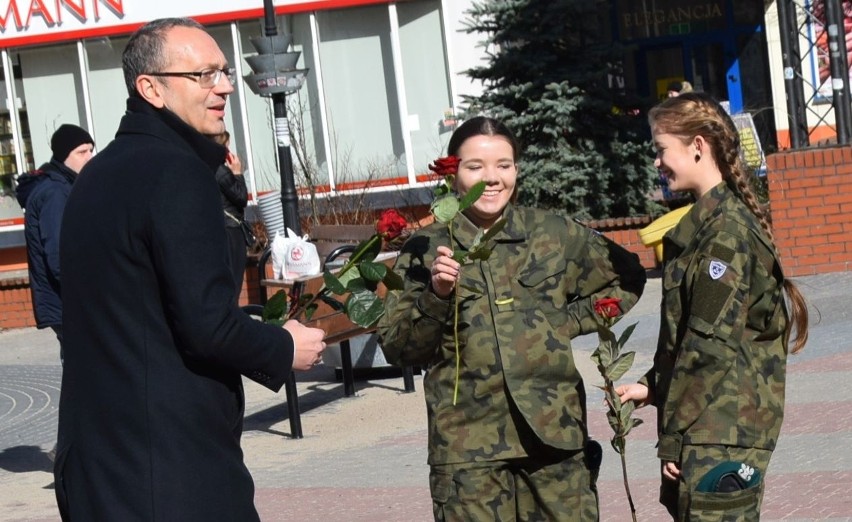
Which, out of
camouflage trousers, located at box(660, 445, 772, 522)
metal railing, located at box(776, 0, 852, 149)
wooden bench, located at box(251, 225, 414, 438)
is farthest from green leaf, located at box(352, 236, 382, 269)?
metal railing, located at box(776, 0, 852, 149)

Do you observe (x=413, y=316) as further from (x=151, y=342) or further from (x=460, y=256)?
(x=151, y=342)

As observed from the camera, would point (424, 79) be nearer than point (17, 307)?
No

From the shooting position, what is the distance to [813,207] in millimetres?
12805

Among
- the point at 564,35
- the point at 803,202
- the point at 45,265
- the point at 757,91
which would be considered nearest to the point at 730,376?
the point at 45,265

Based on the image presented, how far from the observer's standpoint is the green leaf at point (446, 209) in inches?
153

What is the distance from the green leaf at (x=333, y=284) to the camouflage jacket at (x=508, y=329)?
445mm

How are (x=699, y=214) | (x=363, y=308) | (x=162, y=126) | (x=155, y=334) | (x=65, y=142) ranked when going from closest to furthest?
(x=155, y=334) → (x=162, y=126) → (x=363, y=308) → (x=699, y=214) → (x=65, y=142)

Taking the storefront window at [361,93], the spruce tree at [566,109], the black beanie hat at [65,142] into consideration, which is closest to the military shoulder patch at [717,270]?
the black beanie hat at [65,142]

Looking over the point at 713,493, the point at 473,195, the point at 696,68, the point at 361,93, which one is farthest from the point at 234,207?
the point at 696,68

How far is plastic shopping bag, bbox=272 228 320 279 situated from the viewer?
363 inches

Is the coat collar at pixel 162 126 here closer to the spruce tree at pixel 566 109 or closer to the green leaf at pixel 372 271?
the green leaf at pixel 372 271

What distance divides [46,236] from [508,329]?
4.86 m

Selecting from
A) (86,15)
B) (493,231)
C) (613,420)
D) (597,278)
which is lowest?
(613,420)

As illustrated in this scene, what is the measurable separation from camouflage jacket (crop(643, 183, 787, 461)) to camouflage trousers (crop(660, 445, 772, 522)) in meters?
0.03
